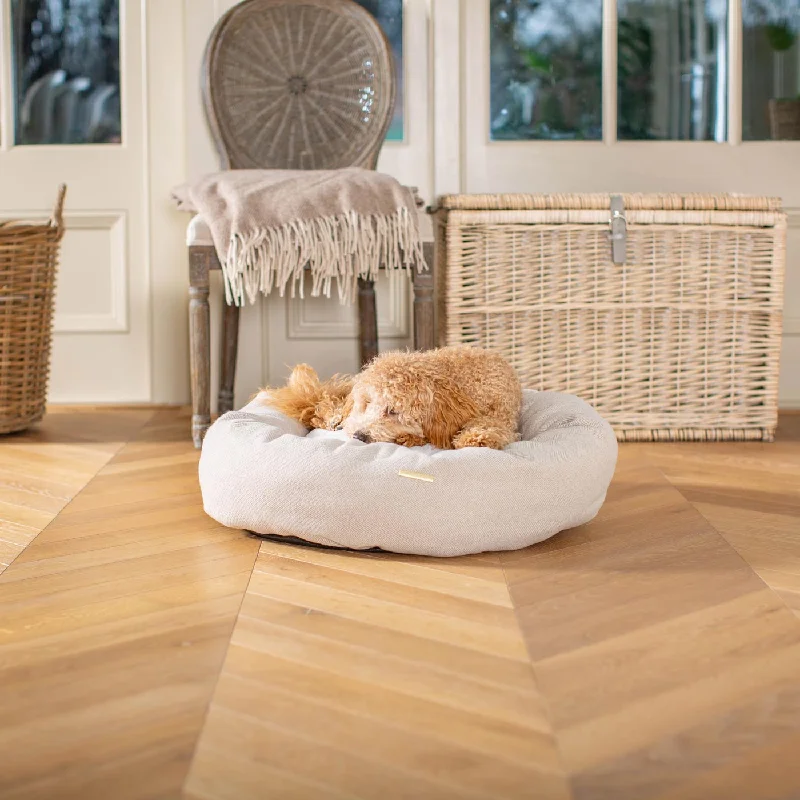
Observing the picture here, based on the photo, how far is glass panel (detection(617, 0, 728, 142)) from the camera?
2529 millimetres

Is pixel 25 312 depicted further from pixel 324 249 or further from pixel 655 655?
pixel 655 655

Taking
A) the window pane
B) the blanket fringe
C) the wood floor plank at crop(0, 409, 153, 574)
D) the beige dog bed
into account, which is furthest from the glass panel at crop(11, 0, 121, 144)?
the beige dog bed

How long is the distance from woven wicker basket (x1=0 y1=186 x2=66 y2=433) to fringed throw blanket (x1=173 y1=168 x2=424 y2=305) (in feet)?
1.31

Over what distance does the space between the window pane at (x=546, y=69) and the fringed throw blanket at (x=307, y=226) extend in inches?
27.7

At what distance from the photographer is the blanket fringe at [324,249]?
75.4 inches

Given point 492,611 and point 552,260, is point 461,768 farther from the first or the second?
point 552,260

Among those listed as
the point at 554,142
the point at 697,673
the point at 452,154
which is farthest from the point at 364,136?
the point at 697,673

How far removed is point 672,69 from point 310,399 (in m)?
1.51

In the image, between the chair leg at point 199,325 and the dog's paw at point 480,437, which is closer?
the dog's paw at point 480,437

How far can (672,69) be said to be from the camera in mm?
2553

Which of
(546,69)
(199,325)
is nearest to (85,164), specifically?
(199,325)

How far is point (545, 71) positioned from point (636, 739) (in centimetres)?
211

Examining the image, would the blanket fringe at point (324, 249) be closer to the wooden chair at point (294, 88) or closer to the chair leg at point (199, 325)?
the chair leg at point (199, 325)

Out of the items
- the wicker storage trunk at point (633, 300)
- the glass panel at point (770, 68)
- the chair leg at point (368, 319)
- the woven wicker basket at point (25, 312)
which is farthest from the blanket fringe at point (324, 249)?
the glass panel at point (770, 68)
